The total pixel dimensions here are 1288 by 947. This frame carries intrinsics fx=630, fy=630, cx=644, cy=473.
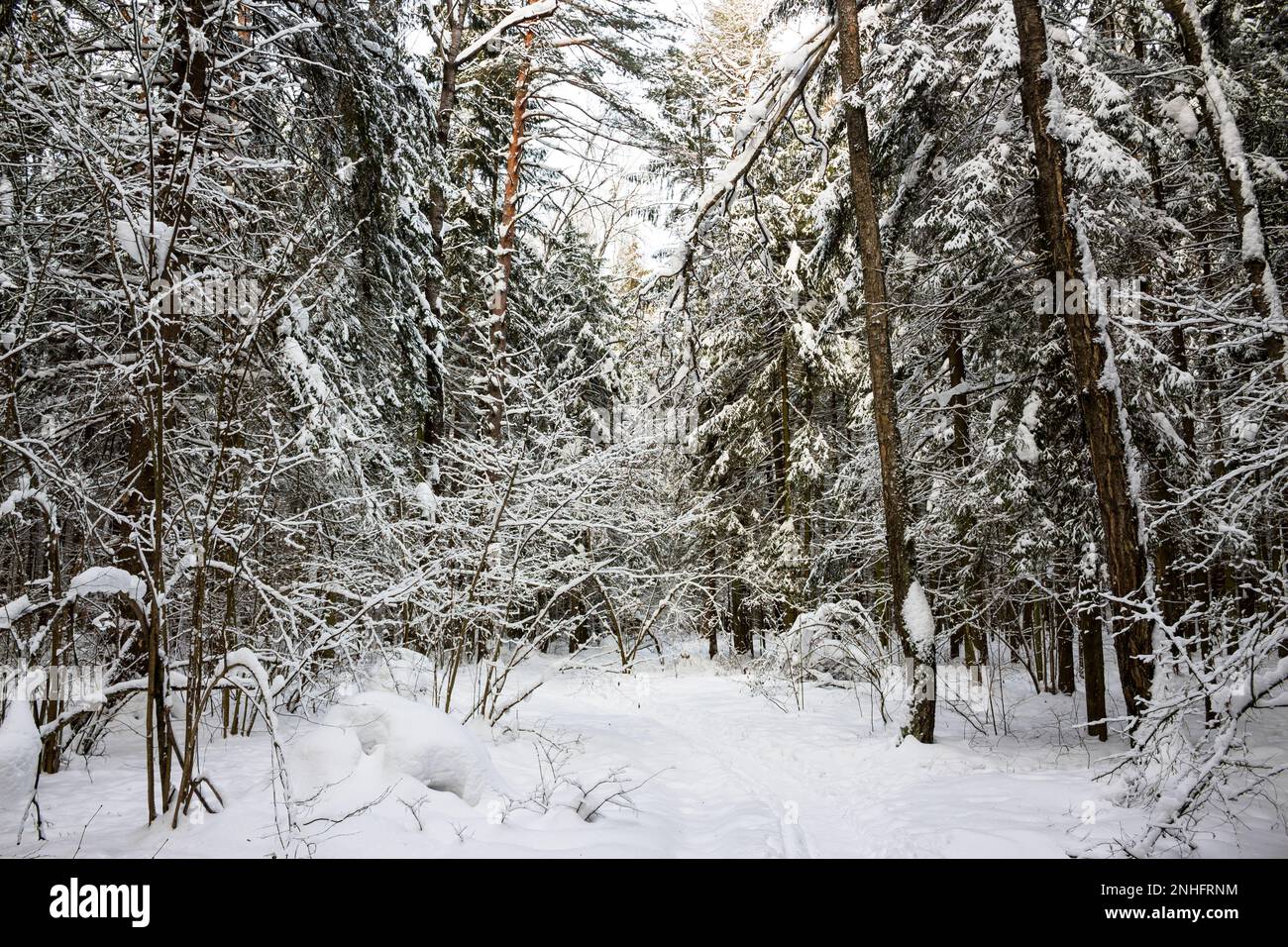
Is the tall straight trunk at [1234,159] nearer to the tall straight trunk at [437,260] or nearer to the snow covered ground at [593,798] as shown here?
the snow covered ground at [593,798]

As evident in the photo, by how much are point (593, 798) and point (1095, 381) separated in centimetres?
554

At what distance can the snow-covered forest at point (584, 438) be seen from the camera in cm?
339

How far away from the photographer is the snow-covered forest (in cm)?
339

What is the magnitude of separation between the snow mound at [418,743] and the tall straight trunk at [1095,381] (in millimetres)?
5294

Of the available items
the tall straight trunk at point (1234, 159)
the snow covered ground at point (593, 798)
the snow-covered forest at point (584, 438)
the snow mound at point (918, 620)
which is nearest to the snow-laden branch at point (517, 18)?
the snow-covered forest at point (584, 438)

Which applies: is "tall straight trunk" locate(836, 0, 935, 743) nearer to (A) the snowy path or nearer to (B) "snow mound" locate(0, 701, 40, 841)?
(A) the snowy path

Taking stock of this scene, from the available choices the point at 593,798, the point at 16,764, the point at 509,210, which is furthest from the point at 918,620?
the point at 509,210

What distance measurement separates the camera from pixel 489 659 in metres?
6.00

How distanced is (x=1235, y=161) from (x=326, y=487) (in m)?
11.3

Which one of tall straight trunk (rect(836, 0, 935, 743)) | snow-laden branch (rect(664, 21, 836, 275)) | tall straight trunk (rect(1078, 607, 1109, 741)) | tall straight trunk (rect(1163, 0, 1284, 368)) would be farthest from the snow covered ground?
snow-laden branch (rect(664, 21, 836, 275))

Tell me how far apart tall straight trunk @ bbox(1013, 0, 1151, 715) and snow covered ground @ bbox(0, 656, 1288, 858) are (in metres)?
1.31

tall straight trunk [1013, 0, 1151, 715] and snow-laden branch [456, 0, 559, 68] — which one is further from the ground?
snow-laden branch [456, 0, 559, 68]
